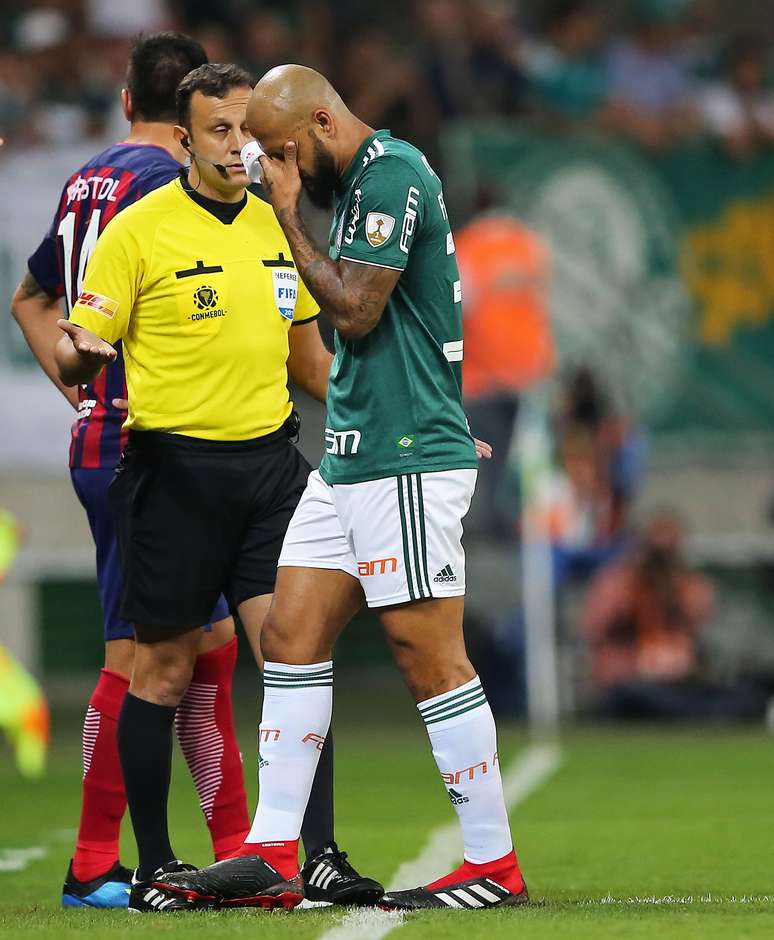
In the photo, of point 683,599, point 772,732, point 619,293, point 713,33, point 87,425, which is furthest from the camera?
point 713,33

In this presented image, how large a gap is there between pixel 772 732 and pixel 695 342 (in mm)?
3627

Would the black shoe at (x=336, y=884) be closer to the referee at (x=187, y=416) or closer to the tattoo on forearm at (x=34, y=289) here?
the referee at (x=187, y=416)

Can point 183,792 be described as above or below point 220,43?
below

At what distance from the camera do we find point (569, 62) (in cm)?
1516

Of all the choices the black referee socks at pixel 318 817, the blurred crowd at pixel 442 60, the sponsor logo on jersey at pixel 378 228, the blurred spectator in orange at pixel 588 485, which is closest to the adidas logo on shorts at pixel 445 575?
the black referee socks at pixel 318 817

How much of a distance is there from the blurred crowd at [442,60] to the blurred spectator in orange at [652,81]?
0.05ft

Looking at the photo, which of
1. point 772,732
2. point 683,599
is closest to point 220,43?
point 683,599

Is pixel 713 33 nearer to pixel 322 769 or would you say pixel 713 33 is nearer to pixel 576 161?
pixel 576 161

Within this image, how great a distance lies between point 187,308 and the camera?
5.15 metres

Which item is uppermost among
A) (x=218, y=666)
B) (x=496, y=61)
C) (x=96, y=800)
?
(x=496, y=61)

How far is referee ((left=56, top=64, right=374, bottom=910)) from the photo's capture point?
512cm

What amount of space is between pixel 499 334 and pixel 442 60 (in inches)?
131

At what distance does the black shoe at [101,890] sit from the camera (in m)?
5.35

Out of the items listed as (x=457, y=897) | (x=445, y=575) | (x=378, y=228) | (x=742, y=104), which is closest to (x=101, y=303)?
(x=378, y=228)
